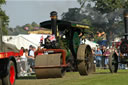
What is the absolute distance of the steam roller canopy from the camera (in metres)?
15.4

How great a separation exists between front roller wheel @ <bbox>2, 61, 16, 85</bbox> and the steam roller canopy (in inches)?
121

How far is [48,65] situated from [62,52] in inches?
34.1

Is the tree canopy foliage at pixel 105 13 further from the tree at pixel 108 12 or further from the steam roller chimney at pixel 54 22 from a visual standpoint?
the steam roller chimney at pixel 54 22

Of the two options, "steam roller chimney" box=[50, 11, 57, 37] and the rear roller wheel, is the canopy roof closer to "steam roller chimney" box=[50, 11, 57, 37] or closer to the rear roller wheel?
"steam roller chimney" box=[50, 11, 57, 37]

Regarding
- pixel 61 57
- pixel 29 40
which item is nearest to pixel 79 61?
pixel 61 57

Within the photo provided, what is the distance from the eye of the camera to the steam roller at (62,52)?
1545 cm

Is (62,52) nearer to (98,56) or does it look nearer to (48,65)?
(48,65)

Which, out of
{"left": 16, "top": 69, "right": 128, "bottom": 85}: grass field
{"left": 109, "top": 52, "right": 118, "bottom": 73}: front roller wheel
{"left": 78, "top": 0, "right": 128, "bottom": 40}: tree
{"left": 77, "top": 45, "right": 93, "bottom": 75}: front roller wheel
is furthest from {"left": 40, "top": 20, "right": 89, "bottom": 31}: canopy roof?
{"left": 78, "top": 0, "right": 128, "bottom": 40}: tree

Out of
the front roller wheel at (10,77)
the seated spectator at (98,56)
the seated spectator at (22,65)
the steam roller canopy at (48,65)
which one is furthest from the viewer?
the seated spectator at (98,56)

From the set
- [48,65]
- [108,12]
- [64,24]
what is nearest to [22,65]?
[64,24]

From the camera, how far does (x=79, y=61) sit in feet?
54.1

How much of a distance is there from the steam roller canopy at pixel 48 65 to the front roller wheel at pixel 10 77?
10.1ft

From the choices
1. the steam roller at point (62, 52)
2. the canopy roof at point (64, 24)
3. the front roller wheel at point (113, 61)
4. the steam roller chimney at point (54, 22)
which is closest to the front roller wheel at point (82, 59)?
the steam roller at point (62, 52)

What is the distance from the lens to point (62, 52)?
16000 mm
